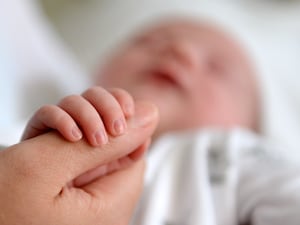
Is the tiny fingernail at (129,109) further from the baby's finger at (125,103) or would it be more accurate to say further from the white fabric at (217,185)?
the white fabric at (217,185)

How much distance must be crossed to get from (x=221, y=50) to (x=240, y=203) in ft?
1.54

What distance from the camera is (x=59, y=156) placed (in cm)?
48

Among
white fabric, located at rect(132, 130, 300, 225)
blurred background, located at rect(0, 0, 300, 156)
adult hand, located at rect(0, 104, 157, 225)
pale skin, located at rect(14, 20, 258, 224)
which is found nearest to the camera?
adult hand, located at rect(0, 104, 157, 225)

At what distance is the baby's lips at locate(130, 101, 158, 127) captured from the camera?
533mm

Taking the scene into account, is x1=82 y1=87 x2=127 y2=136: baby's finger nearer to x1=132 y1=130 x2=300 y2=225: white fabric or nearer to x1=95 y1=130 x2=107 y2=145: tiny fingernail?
x1=95 y1=130 x2=107 y2=145: tiny fingernail

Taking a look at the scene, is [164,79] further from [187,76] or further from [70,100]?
[70,100]

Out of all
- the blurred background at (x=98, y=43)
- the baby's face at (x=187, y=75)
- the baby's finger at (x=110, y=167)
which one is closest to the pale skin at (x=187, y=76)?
the baby's face at (x=187, y=75)

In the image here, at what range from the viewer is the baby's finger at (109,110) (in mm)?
502

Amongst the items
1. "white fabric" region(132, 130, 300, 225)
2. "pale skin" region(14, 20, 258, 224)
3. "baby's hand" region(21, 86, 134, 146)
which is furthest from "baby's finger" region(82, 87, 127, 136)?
"pale skin" region(14, 20, 258, 224)

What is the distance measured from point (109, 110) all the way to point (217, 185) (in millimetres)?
300

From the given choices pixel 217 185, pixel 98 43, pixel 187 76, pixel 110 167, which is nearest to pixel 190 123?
→ pixel 187 76

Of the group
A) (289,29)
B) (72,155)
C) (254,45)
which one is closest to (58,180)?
(72,155)

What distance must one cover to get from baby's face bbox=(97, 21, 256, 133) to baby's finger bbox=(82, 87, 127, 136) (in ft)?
1.43

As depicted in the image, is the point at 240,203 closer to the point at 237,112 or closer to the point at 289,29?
the point at 237,112
